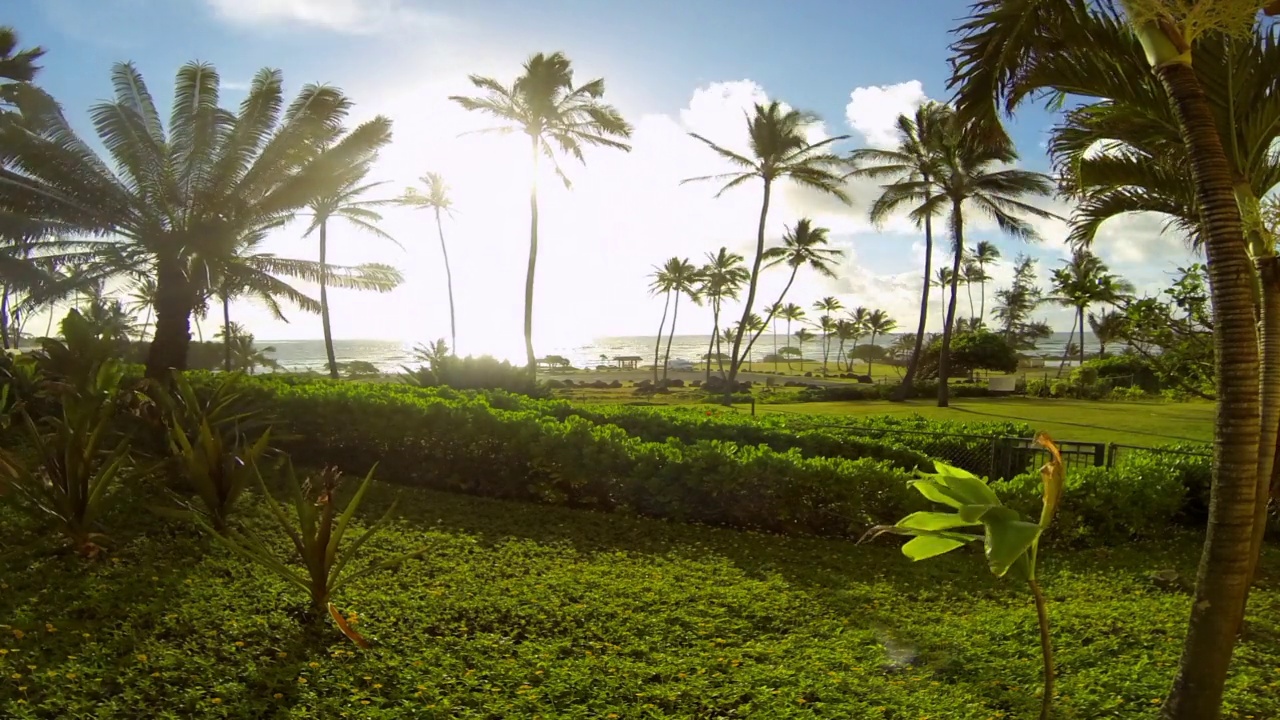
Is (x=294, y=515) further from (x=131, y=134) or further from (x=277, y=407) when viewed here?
(x=131, y=134)

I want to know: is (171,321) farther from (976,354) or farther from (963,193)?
(976,354)

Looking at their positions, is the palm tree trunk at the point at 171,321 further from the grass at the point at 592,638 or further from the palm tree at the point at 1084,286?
the palm tree at the point at 1084,286

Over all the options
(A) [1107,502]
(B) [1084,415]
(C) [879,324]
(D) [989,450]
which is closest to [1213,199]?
(A) [1107,502]

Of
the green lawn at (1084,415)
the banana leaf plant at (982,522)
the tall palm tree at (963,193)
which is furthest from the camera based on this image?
the tall palm tree at (963,193)

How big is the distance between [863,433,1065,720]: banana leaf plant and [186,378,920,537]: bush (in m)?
4.69

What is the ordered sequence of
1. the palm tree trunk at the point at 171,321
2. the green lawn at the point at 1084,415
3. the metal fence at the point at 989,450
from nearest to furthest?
the metal fence at the point at 989,450
the palm tree trunk at the point at 171,321
the green lawn at the point at 1084,415

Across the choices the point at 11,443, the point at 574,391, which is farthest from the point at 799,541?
the point at 574,391

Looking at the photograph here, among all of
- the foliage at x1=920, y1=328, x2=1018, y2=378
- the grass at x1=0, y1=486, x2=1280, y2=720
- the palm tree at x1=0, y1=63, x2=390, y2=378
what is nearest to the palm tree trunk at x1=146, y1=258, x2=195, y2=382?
the palm tree at x1=0, y1=63, x2=390, y2=378

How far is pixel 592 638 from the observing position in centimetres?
397

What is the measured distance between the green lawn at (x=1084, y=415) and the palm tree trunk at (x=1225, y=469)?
528 inches

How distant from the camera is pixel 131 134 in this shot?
12969 millimetres

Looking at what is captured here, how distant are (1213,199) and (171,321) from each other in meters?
14.0

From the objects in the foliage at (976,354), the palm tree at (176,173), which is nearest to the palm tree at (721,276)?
the foliage at (976,354)

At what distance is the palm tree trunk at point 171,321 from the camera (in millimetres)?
12438
